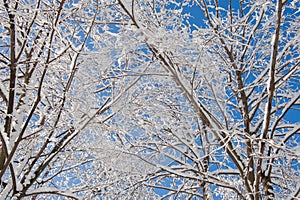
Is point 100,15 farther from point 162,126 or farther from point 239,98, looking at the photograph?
point 239,98

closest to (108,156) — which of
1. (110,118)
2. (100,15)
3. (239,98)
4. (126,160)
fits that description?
(126,160)

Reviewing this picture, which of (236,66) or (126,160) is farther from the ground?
(236,66)

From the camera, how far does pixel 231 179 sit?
18.0 ft

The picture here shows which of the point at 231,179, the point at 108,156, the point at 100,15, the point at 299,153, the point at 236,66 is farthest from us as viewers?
the point at 231,179

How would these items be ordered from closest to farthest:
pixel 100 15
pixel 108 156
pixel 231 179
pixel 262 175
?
pixel 100 15 < pixel 262 175 < pixel 108 156 < pixel 231 179

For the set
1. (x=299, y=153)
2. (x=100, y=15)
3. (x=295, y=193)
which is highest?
(x=100, y=15)

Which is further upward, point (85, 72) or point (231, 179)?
point (85, 72)

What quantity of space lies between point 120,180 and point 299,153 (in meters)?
2.37

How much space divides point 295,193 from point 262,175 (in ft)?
1.34

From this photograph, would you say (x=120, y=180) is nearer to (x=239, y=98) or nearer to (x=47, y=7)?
(x=239, y=98)

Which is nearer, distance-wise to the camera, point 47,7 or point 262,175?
point 47,7

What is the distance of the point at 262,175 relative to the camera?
399cm

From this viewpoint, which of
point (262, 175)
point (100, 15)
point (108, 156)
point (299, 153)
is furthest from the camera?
point (108, 156)

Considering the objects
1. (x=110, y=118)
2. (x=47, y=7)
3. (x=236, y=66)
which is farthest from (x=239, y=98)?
(x=47, y=7)
